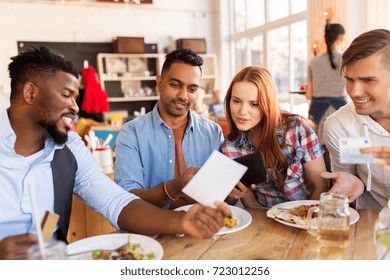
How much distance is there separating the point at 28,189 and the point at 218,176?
687 mm

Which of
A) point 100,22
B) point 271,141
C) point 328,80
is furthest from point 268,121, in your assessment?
point 100,22

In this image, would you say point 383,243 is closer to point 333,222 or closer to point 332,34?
point 333,222

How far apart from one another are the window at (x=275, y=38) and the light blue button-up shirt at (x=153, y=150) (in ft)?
12.0

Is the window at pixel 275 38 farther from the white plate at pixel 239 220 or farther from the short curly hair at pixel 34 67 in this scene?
the short curly hair at pixel 34 67

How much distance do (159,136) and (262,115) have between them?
21.4 inches

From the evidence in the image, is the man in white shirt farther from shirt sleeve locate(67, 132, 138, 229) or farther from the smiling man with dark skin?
shirt sleeve locate(67, 132, 138, 229)

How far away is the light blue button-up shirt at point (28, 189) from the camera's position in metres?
1.20

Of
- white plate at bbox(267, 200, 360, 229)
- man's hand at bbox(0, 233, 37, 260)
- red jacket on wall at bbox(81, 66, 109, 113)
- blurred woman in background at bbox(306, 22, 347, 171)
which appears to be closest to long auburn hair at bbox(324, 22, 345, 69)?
blurred woman in background at bbox(306, 22, 347, 171)

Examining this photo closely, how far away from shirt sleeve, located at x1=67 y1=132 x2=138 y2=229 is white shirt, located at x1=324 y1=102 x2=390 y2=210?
2.74 feet

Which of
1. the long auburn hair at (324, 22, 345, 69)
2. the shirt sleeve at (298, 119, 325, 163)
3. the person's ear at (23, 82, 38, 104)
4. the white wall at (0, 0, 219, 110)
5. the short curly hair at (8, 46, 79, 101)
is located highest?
the white wall at (0, 0, 219, 110)

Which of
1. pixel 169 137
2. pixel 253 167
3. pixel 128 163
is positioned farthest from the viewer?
pixel 169 137

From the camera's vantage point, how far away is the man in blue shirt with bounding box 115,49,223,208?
1711 mm

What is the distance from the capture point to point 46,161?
4.13ft
